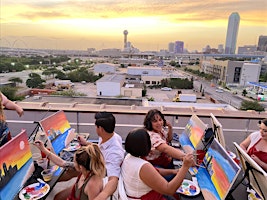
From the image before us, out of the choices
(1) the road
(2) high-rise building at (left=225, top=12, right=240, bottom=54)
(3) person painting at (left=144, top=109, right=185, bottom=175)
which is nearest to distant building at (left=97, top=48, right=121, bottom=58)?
(2) high-rise building at (left=225, top=12, right=240, bottom=54)

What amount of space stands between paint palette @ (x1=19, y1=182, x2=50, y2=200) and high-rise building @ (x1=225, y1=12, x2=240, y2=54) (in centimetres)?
12064

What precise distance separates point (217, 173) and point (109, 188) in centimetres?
74

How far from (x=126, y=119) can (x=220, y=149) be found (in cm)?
210

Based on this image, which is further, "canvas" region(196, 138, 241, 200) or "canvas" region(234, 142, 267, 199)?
"canvas" region(196, 138, 241, 200)

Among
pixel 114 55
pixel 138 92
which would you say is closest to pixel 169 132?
pixel 138 92

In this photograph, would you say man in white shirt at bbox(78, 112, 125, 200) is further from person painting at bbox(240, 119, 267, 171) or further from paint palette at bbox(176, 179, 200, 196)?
person painting at bbox(240, 119, 267, 171)

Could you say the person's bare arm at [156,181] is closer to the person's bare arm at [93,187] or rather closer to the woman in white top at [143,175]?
the woman in white top at [143,175]

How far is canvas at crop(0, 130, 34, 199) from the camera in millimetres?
1288

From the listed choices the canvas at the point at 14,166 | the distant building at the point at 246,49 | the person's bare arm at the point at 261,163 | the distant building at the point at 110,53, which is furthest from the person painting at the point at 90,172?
the distant building at the point at 246,49

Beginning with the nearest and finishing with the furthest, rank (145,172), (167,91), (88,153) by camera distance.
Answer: (145,172), (88,153), (167,91)

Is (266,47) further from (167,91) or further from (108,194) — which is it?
(108,194)

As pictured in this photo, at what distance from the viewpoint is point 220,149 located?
1455 mm

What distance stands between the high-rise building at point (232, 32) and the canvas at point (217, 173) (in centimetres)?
12001

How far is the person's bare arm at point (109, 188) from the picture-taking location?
134cm
